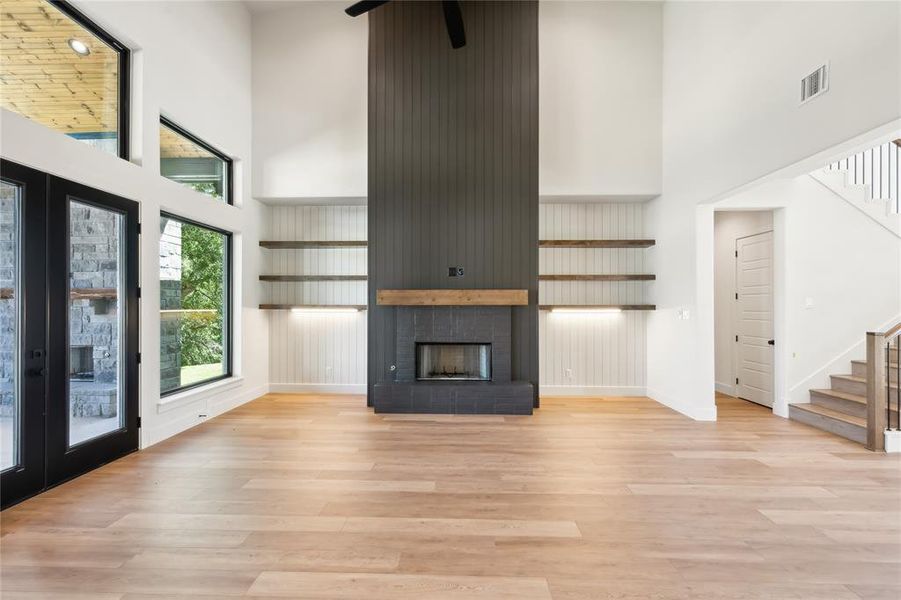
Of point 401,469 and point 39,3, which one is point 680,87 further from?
point 39,3

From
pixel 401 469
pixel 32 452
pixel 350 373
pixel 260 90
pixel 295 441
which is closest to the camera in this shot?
pixel 32 452

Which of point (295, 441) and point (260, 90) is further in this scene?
point (260, 90)

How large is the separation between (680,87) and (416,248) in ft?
12.9

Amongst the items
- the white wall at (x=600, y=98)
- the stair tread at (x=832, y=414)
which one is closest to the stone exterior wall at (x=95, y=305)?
the white wall at (x=600, y=98)

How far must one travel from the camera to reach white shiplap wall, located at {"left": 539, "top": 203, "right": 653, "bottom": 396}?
613 cm

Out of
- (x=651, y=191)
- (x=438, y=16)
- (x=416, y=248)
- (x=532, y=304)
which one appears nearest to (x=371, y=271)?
(x=416, y=248)

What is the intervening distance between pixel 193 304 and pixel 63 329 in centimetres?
173

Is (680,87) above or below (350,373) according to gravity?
above

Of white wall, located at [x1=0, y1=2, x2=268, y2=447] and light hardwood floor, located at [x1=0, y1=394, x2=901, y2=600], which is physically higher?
white wall, located at [x1=0, y1=2, x2=268, y2=447]

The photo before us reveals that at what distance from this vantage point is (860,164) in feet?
16.8

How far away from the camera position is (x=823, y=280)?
4895 mm

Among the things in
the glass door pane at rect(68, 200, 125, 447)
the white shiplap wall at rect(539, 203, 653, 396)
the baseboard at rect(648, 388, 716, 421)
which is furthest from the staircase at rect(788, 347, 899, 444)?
the glass door pane at rect(68, 200, 125, 447)

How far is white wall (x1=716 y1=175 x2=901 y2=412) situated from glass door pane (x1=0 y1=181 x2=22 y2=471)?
6.45 m

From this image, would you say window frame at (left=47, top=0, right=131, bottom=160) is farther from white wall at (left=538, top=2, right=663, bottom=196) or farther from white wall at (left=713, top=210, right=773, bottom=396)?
white wall at (left=713, top=210, right=773, bottom=396)
